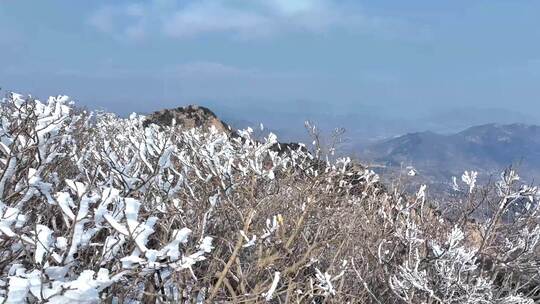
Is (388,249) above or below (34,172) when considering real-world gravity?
below

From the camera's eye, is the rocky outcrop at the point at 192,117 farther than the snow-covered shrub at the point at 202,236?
Yes

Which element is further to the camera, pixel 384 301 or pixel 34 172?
pixel 384 301

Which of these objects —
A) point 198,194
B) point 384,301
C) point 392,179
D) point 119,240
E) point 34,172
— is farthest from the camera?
point 392,179

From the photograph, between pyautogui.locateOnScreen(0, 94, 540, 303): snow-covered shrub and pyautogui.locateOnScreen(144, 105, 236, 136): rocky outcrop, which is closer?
pyautogui.locateOnScreen(0, 94, 540, 303): snow-covered shrub

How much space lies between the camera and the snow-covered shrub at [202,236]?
2984mm

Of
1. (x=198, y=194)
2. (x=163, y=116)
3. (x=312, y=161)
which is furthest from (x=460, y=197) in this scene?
(x=163, y=116)

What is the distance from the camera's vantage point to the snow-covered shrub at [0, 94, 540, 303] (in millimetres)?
2984

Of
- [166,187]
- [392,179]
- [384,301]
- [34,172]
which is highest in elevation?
[34,172]

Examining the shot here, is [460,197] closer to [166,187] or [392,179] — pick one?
[392,179]

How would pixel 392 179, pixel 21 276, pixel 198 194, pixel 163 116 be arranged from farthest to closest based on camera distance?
1. pixel 163 116
2. pixel 392 179
3. pixel 198 194
4. pixel 21 276

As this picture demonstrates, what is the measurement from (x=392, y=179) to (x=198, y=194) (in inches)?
152

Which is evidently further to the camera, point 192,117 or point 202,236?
point 192,117

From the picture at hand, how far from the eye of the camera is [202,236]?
4035 millimetres

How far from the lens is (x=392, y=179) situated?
9.33 m
